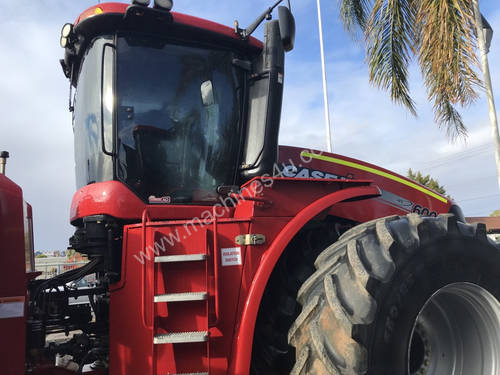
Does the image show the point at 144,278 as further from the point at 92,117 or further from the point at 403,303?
the point at 403,303

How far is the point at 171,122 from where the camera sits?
3129 millimetres

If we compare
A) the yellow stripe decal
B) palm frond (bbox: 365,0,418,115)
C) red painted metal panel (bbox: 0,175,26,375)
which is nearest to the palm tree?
palm frond (bbox: 365,0,418,115)

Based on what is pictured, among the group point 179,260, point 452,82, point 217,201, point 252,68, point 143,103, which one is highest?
point 452,82

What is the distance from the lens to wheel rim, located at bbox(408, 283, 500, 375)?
8.75 ft

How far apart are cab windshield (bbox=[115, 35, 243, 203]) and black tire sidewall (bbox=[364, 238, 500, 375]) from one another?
151 cm

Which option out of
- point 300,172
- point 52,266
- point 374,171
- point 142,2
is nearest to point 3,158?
point 142,2

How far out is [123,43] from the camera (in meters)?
3.08

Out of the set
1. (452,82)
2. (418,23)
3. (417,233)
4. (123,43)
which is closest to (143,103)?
(123,43)

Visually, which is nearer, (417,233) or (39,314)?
(417,233)

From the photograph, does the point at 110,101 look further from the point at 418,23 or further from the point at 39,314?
the point at 418,23

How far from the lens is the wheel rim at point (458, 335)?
267 centimetres

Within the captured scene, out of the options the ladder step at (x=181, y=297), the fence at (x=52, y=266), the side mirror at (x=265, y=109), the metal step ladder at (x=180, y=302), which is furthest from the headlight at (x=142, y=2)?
the fence at (x=52, y=266)

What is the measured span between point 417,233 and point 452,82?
814 cm

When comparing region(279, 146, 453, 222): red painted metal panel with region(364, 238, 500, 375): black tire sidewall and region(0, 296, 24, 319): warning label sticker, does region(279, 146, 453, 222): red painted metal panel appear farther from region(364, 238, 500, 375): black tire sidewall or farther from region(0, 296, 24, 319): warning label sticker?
region(0, 296, 24, 319): warning label sticker
